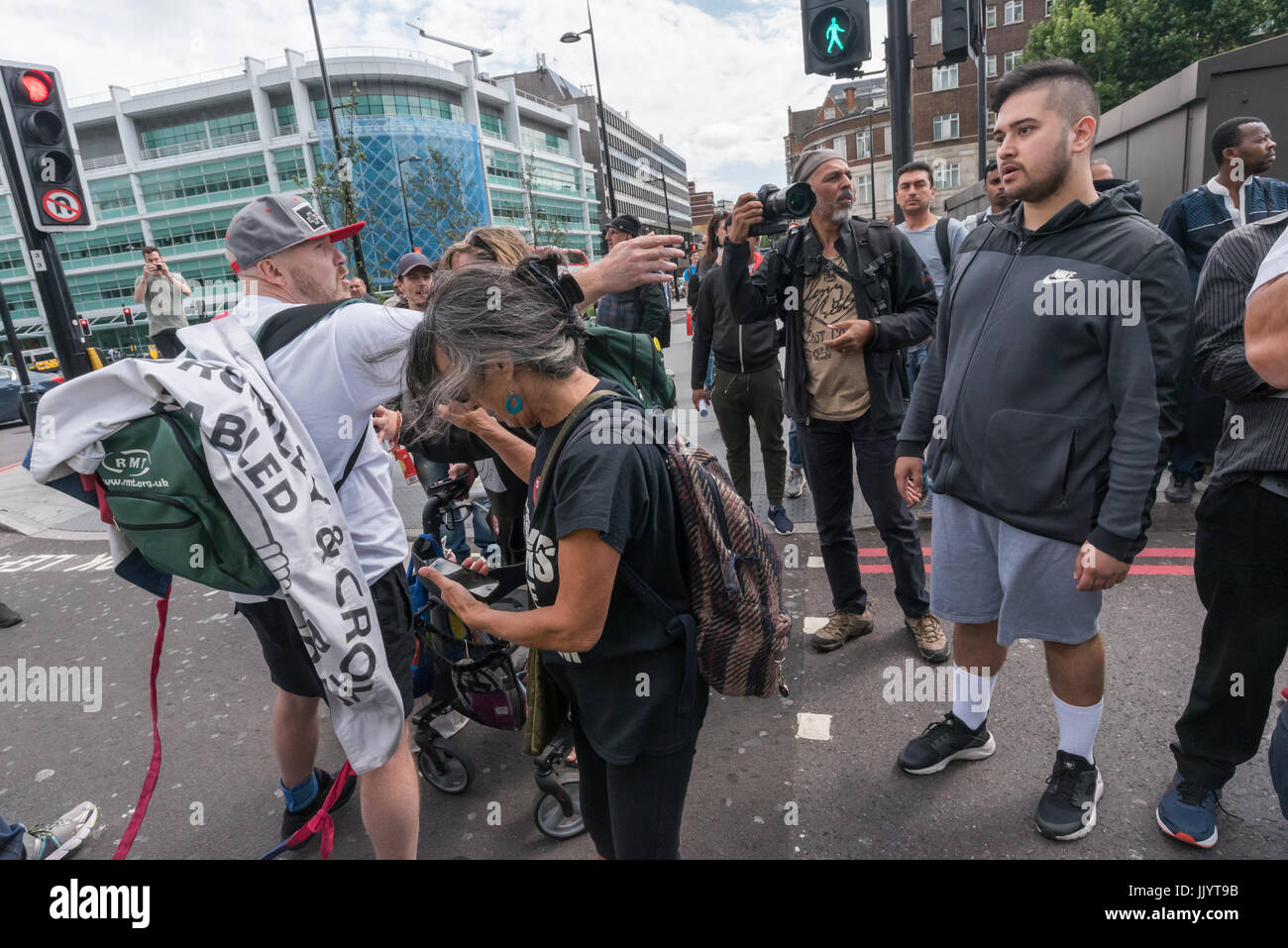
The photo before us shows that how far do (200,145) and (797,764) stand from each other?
69410 mm

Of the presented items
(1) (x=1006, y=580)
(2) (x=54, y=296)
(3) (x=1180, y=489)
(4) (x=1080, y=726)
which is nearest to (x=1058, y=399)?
(1) (x=1006, y=580)

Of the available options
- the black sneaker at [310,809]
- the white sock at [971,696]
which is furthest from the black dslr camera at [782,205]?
the black sneaker at [310,809]

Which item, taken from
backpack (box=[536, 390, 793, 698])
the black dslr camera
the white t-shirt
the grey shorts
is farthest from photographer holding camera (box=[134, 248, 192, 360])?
the grey shorts

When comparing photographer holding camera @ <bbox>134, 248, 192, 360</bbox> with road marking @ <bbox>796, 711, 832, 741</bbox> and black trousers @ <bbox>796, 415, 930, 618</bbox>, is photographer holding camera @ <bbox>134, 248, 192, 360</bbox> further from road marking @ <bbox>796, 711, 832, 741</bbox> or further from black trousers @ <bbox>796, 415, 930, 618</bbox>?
road marking @ <bbox>796, 711, 832, 741</bbox>

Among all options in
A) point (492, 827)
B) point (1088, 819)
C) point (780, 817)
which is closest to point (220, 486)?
point (492, 827)

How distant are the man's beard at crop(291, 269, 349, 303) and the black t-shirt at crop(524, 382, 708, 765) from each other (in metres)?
1.04

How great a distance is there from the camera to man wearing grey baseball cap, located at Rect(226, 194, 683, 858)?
6.29 feet

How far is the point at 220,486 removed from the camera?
1.71 m

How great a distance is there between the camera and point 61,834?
2.71 metres

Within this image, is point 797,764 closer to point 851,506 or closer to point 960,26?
point 851,506

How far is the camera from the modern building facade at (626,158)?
286ft

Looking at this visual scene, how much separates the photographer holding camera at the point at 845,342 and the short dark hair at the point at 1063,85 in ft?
3.72

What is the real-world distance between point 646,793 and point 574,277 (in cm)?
118
